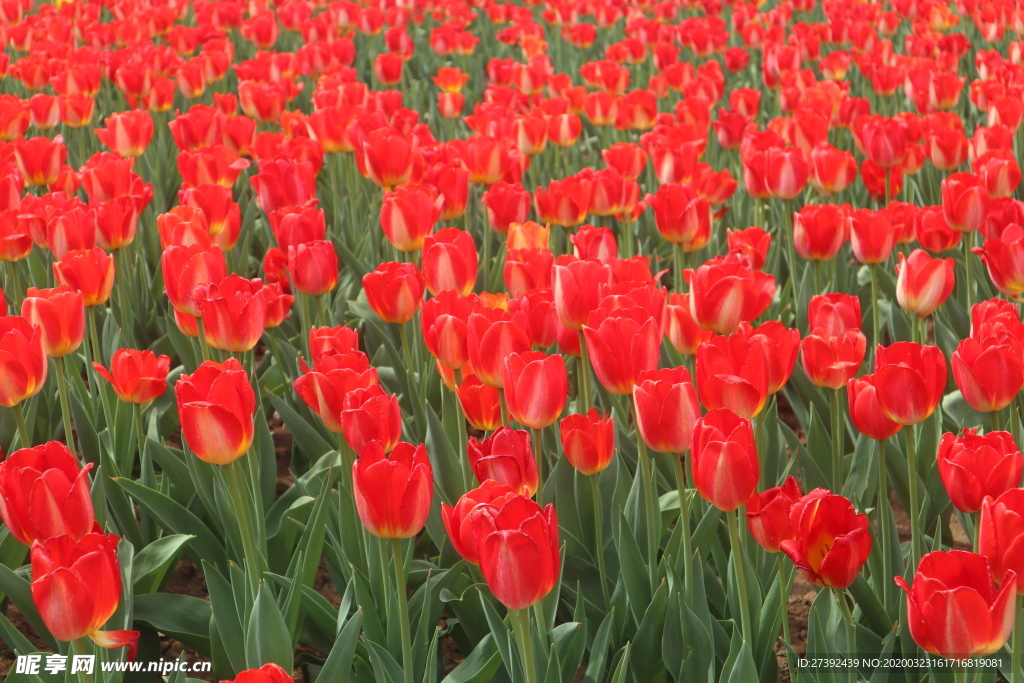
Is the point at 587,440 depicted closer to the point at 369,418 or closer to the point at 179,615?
the point at 369,418

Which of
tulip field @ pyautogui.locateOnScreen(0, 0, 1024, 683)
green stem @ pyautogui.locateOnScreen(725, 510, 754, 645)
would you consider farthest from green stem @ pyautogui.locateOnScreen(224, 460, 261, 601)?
green stem @ pyautogui.locateOnScreen(725, 510, 754, 645)

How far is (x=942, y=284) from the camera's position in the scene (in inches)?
79.7

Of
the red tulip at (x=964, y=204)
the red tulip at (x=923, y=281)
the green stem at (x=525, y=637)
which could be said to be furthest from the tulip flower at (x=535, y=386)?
the red tulip at (x=964, y=204)

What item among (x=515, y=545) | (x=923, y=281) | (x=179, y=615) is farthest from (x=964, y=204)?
(x=179, y=615)

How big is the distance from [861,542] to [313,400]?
2.84 feet

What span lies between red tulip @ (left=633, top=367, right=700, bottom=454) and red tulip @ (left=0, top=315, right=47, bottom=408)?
1.00 meters

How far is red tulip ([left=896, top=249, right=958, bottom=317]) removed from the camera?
2.01 meters

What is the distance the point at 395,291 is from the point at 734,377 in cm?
81

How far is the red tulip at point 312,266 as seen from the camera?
2182 millimetres

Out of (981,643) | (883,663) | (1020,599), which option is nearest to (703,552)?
(883,663)

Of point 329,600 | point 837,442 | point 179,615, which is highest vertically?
point 837,442

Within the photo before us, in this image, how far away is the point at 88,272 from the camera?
2156 mm

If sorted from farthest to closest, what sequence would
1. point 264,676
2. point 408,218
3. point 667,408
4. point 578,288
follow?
point 408,218
point 578,288
point 667,408
point 264,676

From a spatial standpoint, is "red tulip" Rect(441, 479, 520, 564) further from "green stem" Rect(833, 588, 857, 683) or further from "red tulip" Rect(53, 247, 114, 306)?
"red tulip" Rect(53, 247, 114, 306)
